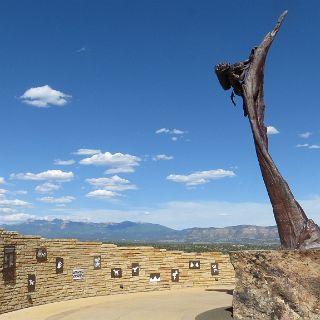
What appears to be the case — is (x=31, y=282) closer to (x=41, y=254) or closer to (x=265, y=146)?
(x=41, y=254)

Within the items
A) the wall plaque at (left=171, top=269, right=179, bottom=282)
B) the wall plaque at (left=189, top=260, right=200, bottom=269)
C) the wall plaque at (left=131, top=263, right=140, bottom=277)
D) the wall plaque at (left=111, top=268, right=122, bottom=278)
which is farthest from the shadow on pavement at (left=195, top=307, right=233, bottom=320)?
the wall plaque at (left=189, top=260, right=200, bottom=269)

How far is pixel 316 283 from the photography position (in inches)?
435

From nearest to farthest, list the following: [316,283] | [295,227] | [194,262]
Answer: [316,283], [295,227], [194,262]

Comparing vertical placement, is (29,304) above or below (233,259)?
below

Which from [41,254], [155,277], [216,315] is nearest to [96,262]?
[41,254]

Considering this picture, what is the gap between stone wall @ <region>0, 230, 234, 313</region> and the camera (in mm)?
17750

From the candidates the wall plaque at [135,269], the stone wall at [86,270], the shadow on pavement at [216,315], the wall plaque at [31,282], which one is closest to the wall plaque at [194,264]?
the stone wall at [86,270]

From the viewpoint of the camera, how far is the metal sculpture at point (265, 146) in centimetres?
1197

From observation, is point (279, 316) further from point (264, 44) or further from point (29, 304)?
point (29, 304)

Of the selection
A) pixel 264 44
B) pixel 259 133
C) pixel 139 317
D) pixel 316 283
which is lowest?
pixel 139 317

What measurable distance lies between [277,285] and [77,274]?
11.3 metres

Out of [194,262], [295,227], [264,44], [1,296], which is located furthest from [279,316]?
[194,262]

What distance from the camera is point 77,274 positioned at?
67.8ft

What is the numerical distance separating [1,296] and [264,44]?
12.2 metres
